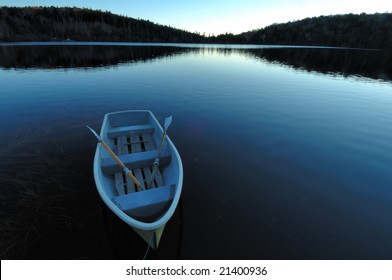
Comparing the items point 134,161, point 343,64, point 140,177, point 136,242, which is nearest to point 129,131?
point 134,161

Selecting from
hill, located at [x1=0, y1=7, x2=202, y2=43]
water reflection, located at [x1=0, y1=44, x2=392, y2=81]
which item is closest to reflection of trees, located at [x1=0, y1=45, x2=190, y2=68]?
water reflection, located at [x1=0, y1=44, x2=392, y2=81]

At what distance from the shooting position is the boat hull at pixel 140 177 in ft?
17.6

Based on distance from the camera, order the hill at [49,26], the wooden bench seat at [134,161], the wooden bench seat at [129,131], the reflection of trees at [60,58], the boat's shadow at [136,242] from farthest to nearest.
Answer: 1. the hill at [49,26]
2. the reflection of trees at [60,58]
3. the wooden bench seat at [129,131]
4. the wooden bench seat at [134,161]
5. the boat's shadow at [136,242]

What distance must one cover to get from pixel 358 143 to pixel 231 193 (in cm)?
1040

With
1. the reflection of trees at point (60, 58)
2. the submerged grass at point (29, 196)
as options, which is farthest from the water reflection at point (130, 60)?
the submerged grass at point (29, 196)

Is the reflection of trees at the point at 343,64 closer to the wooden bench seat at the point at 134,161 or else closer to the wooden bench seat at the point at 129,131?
the wooden bench seat at the point at 129,131

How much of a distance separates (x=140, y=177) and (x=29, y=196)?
445 centimetres

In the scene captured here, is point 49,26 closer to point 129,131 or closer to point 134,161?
point 129,131

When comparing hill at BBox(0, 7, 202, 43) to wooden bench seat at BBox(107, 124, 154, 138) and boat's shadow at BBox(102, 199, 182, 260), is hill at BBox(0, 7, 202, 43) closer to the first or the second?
wooden bench seat at BBox(107, 124, 154, 138)

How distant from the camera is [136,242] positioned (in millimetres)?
6227

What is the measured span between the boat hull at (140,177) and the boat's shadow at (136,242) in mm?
674

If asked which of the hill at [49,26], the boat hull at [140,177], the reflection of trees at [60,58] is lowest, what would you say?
the boat hull at [140,177]
